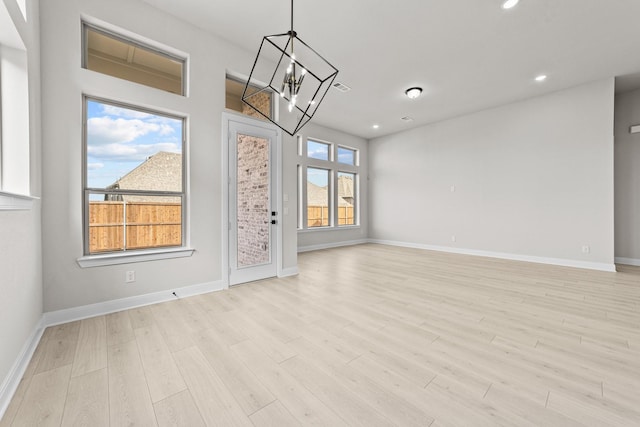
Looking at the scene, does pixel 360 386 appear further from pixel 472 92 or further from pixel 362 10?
pixel 472 92

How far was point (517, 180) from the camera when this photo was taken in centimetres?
538

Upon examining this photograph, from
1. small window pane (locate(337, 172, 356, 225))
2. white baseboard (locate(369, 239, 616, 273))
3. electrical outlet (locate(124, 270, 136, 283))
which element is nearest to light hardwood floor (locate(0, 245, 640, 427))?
electrical outlet (locate(124, 270, 136, 283))

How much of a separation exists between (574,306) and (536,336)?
120 cm

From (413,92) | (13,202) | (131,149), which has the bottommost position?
(13,202)

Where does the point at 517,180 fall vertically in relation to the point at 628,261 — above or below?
above

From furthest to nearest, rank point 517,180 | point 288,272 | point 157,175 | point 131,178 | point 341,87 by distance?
point 517,180, point 341,87, point 288,272, point 157,175, point 131,178

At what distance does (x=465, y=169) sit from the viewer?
20.2 feet

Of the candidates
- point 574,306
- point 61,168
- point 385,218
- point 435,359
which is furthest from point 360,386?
point 385,218

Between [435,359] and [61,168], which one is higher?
[61,168]

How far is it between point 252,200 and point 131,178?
146cm

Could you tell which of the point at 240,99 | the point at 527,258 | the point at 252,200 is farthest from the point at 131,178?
the point at 527,258

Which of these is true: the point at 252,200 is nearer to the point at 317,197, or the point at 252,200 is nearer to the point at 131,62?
the point at 131,62

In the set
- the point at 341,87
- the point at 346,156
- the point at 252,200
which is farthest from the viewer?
the point at 346,156

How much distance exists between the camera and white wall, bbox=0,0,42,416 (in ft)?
4.81
